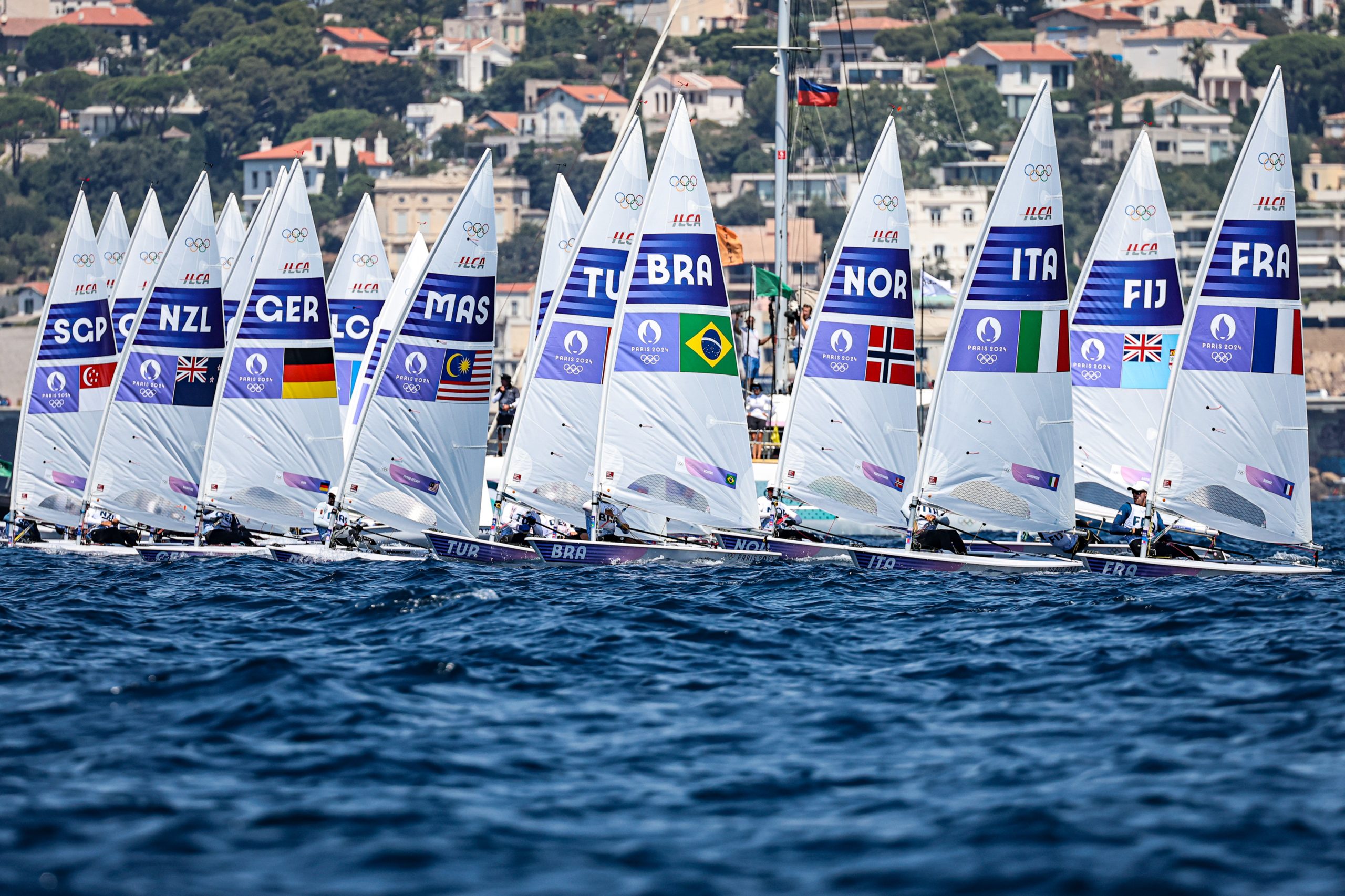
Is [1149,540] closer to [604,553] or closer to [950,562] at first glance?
[950,562]

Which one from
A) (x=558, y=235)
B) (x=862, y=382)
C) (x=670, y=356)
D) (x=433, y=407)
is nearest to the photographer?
(x=670, y=356)

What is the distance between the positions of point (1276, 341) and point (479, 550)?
1219cm

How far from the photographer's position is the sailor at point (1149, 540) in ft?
100

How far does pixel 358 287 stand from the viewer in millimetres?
44406

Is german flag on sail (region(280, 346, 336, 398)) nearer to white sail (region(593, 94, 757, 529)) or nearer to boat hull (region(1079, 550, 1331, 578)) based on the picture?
white sail (region(593, 94, 757, 529))

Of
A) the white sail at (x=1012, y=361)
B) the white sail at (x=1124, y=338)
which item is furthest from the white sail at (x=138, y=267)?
the white sail at (x=1124, y=338)

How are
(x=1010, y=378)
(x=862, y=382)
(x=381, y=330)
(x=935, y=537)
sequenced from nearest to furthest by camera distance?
(x=1010, y=378) < (x=935, y=537) < (x=862, y=382) < (x=381, y=330)

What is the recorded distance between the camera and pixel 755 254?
531 feet

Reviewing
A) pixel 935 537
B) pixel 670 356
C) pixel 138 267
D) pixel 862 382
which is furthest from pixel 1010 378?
pixel 138 267

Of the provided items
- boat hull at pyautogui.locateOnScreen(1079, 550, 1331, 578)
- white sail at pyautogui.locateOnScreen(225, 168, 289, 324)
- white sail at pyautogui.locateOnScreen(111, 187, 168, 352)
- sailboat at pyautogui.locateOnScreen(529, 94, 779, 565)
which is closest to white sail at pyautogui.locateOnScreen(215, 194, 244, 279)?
white sail at pyautogui.locateOnScreen(225, 168, 289, 324)

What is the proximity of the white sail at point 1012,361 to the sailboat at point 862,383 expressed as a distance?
1311mm

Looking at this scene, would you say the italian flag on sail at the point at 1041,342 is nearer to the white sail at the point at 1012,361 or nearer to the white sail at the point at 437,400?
the white sail at the point at 1012,361

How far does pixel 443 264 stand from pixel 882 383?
6994mm

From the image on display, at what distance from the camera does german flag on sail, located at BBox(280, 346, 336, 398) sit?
33125 mm
